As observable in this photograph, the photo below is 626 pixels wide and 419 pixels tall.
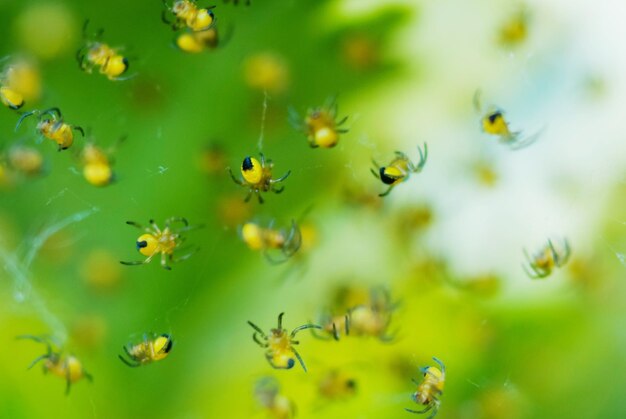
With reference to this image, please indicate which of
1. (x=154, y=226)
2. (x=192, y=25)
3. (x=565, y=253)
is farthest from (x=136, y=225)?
(x=565, y=253)

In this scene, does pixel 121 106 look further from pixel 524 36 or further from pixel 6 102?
pixel 524 36

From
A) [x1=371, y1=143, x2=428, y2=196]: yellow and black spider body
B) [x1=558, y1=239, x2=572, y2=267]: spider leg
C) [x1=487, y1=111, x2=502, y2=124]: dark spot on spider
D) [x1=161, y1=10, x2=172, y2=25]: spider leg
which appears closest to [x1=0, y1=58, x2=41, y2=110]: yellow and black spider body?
[x1=161, y1=10, x2=172, y2=25]: spider leg

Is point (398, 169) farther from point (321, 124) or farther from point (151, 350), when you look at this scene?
point (151, 350)

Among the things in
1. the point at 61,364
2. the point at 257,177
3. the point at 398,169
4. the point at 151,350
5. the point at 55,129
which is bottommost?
the point at 61,364

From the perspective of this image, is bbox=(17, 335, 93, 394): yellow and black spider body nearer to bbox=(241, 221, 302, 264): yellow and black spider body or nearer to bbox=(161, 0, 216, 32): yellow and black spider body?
bbox=(241, 221, 302, 264): yellow and black spider body

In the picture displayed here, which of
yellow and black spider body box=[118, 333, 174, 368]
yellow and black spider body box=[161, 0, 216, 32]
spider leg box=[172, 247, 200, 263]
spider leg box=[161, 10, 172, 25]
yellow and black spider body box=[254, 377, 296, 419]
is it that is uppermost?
yellow and black spider body box=[161, 0, 216, 32]
